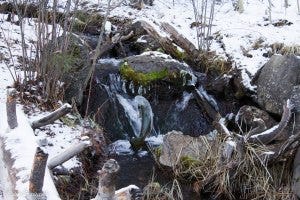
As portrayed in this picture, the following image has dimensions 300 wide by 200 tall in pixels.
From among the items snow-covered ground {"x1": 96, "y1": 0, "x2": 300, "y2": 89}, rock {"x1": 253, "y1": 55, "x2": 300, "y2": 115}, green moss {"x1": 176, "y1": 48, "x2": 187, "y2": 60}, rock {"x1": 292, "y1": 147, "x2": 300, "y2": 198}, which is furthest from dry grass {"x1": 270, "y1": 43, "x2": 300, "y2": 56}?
rock {"x1": 292, "y1": 147, "x2": 300, "y2": 198}

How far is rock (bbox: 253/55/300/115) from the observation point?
21.7 feet

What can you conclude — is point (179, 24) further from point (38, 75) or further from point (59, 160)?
point (59, 160)

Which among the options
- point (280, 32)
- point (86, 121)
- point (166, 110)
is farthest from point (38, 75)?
point (280, 32)

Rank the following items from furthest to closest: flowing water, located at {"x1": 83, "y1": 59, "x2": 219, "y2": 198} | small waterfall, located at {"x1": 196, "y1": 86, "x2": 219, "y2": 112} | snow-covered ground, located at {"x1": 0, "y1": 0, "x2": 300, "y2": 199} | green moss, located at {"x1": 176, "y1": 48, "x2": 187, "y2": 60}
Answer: green moss, located at {"x1": 176, "y1": 48, "x2": 187, "y2": 60}
small waterfall, located at {"x1": 196, "y1": 86, "x2": 219, "y2": 112}
flowing water, located at {"x1": 83, "y1": 59, "x2": 219, "y2": 198}
snow-covered ground, located at {"x1": 0, "y1": 0, "x2": 300, "y2": 199}

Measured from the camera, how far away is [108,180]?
197cm

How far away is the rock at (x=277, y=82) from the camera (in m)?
6.63

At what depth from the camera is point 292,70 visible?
6.70 m

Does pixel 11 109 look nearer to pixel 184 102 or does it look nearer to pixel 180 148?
pixel 180 148

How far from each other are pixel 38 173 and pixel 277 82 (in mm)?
5375

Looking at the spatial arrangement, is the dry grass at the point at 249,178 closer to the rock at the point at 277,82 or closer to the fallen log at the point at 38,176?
the rock at the point at 277,82

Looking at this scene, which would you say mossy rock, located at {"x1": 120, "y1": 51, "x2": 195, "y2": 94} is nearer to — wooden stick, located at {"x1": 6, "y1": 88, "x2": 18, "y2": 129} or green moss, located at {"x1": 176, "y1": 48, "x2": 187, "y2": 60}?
green moss, located at {"x1": 176, "y1": 48, "x2": 187, "y2": 60}

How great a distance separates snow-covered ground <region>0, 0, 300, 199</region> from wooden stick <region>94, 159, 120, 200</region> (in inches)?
17.3

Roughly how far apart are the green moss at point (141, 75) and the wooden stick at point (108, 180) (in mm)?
5102

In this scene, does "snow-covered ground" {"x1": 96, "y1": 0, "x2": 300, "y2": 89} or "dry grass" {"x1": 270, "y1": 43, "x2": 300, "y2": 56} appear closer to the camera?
"dry grass" {"x1": 270, "y1": 43, "x2": 300, "y2": 56}
